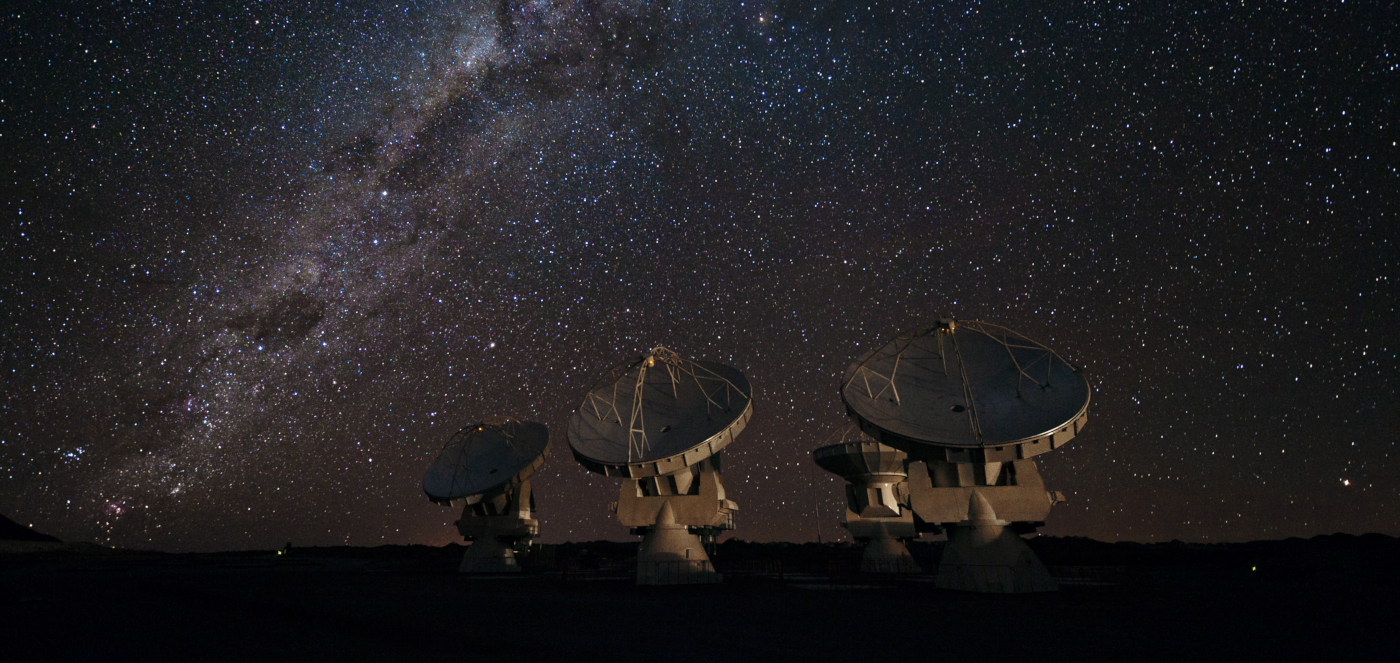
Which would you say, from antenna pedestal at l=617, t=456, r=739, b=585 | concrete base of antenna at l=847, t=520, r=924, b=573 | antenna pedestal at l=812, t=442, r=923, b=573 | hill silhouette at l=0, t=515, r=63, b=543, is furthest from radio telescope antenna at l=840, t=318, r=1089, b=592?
hill silhouette at l=0, t=515, r=63, b=543

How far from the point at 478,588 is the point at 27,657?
49.2 ft

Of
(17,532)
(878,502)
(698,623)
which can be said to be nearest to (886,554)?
(878,502)

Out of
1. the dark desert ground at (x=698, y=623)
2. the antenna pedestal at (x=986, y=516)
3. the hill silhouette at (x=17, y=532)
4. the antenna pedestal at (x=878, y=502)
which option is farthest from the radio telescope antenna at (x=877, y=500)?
the hill silhouette at (x=17, y=532)

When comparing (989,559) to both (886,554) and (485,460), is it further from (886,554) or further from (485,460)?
(485,460)

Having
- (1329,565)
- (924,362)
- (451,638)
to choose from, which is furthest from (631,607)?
(1329,565)

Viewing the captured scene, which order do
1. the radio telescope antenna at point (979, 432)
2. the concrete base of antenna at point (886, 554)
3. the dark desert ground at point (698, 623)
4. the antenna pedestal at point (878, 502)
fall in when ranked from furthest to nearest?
the antenna pedestal at point (878, 502)
the concrete base of antenna at point (886, 554)
the radio telescope antenna at point (979, 432)
the dark desert ground at point (698, 623)

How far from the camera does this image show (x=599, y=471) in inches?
980

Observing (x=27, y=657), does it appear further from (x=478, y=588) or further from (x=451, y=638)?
(x=478, y=588)

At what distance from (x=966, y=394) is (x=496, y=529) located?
2475 centimetres

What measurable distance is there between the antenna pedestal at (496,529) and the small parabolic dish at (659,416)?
1149cm

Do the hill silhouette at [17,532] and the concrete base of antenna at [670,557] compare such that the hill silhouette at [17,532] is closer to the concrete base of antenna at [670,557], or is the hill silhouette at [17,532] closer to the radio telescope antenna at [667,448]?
the radio telescope antenna at [667,448]

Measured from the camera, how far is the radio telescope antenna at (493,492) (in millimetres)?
35281

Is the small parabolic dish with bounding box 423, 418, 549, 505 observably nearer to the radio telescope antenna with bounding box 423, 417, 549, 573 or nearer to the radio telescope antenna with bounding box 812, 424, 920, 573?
the radio telescope antenna with bounding box 423, 417, 549, 573

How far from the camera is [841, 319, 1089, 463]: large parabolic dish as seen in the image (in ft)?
64.8
